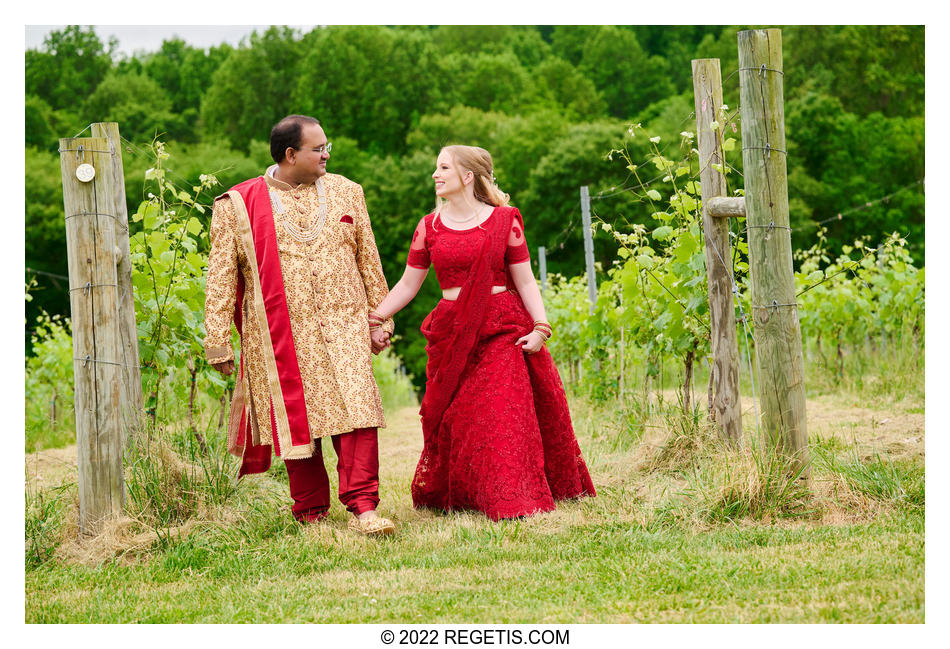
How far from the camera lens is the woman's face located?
14.0 ft

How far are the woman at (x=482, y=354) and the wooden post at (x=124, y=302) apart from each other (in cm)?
107

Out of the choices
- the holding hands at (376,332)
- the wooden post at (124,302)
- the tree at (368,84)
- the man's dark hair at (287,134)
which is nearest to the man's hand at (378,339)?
the holding hands at (376,332)

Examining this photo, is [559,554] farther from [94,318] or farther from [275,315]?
[94,318]

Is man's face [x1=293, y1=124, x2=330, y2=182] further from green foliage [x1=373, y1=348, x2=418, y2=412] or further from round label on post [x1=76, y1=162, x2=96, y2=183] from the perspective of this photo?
green foliage [x1=373, y1=348, x2=418, y2=412]

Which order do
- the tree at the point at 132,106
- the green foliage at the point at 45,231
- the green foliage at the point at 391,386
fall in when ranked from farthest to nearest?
the tree at the point at 132,106
the green foliage at the point at 45,231
the green foliage at the point at 391,386

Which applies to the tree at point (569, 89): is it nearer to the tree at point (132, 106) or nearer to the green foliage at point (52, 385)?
the tree at point (132, 106)

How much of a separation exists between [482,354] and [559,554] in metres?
1.05

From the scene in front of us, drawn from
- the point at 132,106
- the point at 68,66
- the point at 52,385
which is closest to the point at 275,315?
the point at 52,385

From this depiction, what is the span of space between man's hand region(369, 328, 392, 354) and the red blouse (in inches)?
13.7

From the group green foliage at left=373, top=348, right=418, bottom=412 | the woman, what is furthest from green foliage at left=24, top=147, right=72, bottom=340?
the woman

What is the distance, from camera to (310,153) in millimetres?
4098

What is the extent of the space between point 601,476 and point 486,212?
1590 millimetres

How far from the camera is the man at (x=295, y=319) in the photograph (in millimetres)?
4043

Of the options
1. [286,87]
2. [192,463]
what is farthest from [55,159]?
[192,463]
